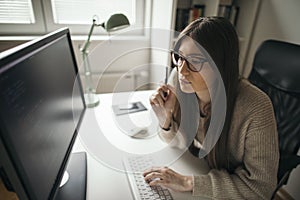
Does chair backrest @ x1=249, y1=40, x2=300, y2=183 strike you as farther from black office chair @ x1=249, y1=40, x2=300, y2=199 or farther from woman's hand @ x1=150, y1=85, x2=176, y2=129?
woman's hand @ x1=150, y1=85, x2=176, y2=129

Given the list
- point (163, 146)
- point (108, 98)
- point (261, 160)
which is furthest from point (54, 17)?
point (261, 160)

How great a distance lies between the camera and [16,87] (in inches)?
14.9

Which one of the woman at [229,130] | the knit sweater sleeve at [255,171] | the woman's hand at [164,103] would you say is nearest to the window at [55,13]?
the woman's hand at [164,103]

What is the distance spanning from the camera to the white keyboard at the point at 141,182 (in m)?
0.61

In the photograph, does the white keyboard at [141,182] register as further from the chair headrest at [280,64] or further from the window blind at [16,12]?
the window blind at [16,12]

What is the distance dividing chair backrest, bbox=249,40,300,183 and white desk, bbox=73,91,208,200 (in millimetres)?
437

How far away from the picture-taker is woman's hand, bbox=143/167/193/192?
0.63 metres

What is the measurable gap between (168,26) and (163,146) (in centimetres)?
98

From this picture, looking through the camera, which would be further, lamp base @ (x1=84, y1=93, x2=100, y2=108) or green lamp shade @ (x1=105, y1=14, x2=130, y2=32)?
lamp base @ (x1=84, y1=93, x2=100, y2=108)

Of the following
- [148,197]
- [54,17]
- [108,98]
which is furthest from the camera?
[54,17]

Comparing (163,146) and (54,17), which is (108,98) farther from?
(54,17)

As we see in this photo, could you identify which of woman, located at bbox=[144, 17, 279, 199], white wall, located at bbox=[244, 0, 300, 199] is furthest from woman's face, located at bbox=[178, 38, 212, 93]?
white wall, located at bbox=[244, 0, 300, 199]

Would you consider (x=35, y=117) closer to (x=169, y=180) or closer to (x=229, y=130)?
(x=169, y=180)

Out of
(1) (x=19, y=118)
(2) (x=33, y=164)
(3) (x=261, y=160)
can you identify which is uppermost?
(1) (x=19, y=118)
